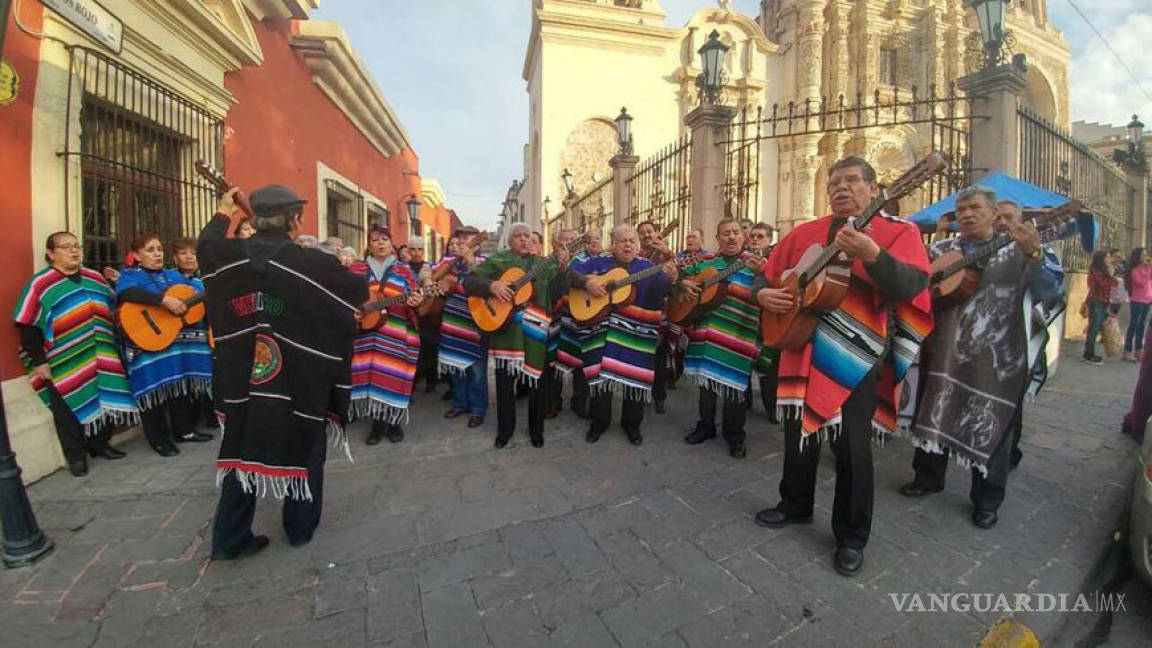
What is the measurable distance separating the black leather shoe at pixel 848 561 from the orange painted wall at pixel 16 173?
17.0 ft

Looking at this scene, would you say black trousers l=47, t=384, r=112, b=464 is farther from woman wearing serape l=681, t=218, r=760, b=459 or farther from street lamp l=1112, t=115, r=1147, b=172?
street lamp l=1112, t=115, r=1147, b=172

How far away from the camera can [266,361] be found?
2527 millimetres

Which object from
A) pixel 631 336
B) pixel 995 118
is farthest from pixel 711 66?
pixel 631 336

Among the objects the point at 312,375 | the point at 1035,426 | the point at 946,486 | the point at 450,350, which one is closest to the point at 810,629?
the point at 946,486

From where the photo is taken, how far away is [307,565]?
260 cm

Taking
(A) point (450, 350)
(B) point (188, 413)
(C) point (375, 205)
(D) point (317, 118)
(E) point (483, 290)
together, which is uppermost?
(D) point (317, 118)

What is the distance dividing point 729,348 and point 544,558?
2353 millimetres

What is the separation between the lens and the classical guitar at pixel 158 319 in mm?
3990

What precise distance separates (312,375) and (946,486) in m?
3.99

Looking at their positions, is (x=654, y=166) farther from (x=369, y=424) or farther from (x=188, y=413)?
(x=188, y=413)

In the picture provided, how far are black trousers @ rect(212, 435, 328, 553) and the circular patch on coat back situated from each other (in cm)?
46

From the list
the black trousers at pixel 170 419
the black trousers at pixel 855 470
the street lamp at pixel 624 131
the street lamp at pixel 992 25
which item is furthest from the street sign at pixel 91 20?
the street lamp at pixel 624 131

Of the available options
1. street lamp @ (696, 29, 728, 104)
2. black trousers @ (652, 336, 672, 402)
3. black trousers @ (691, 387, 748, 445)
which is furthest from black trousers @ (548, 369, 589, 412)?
street lamp @ (696, 29, 728, 104)

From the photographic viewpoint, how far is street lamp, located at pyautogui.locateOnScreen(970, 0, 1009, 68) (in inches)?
227
